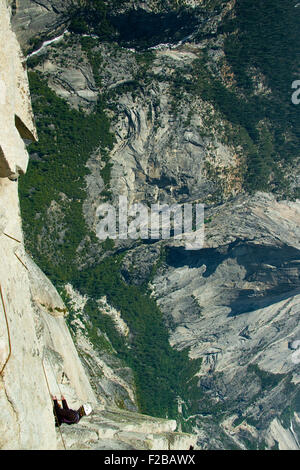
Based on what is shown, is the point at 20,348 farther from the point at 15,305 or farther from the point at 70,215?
the point at 70,215

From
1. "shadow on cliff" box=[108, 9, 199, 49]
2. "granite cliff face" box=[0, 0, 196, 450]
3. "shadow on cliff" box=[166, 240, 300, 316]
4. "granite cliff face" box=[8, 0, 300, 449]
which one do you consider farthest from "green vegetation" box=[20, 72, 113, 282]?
"granite cliff face" box=[0, 0, 196, 450]

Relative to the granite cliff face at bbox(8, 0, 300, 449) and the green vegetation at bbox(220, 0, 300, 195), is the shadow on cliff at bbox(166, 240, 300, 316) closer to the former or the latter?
the granite cliff face at bbox(8, 0, 300, 449)

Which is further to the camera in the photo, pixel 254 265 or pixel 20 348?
pixel 254 265

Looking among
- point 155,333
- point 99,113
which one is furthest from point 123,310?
point 99,113

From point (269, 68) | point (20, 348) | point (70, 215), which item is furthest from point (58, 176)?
point (20, 348)

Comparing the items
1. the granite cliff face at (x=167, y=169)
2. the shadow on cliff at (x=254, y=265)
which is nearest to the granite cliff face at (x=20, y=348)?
the granite cliff face at (x=167, y=169)

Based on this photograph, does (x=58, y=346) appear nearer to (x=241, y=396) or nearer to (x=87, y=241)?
(x=87, y=241)

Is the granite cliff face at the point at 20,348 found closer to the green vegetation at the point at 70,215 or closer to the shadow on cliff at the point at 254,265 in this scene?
the green vegetation at the point at 70,215
